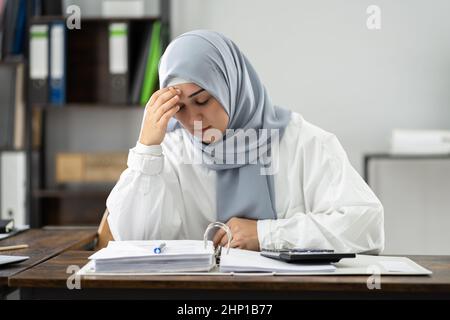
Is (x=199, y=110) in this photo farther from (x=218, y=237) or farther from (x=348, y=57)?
(x=348, y=57)

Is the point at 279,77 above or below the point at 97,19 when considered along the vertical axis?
below

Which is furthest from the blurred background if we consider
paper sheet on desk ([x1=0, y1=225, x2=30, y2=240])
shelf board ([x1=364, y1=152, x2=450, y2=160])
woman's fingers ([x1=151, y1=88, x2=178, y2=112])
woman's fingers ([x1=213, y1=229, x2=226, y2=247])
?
woman's fingers ([x1=213, y1=229, x2=226, y2=247])

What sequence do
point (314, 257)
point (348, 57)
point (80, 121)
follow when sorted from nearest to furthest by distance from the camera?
1. point (314, 257)
2. point (348, 57)
3. point (80, 121)

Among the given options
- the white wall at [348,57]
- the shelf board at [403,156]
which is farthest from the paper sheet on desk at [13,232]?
the shelf board at [403,156]

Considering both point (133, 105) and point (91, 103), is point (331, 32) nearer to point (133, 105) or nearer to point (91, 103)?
point (133, 105)

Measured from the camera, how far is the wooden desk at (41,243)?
1.36m

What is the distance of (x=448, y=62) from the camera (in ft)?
10.9

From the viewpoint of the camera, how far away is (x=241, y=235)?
1562 millimetres

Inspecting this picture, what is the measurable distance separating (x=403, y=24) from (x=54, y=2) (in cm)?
184

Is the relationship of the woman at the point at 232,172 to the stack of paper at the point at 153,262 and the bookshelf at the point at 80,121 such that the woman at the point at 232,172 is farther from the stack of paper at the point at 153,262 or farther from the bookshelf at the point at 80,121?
the bookshelf at the point at 80,121

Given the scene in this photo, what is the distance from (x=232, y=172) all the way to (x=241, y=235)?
0.27 m

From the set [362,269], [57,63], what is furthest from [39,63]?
[362,269]

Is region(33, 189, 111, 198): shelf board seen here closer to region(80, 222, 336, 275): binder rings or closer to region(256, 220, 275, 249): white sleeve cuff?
region(256, 220, 275, 249): white sleeve cuff

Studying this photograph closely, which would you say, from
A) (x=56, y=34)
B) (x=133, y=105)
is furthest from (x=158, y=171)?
(x=56, y=34)
